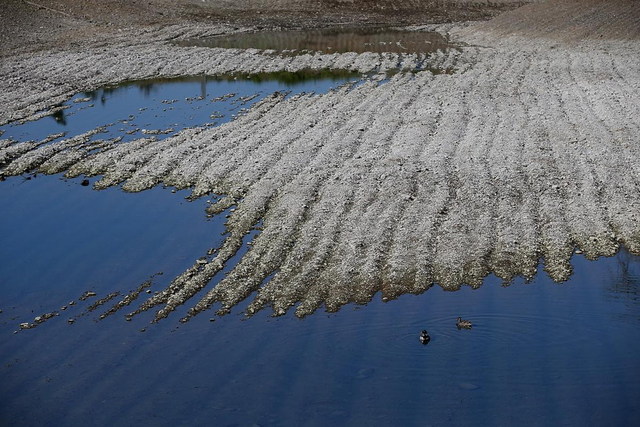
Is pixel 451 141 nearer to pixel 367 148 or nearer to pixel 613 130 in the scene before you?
pixel 367 148

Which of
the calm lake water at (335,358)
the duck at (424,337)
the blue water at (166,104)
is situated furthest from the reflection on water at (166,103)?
the duck at (424,337)

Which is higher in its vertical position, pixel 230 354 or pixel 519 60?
pixel 519 60

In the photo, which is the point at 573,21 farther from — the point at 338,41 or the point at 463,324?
the point at 463,324

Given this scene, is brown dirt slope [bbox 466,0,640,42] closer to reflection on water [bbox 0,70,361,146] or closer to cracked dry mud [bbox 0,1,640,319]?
cracked dry mud [bbox 0,1,640,319]

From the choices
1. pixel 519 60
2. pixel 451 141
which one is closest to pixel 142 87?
pixel 451 141

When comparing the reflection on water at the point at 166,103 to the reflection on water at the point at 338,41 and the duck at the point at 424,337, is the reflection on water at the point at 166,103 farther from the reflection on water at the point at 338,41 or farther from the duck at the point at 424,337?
the duck at the point at 424,337

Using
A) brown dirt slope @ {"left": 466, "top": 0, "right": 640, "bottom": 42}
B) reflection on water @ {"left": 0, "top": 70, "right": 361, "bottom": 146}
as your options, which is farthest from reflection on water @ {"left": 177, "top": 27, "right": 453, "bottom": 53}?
reflection on water @ {"left": 0, "top": 70, "right": 361, "bottom": 146}
